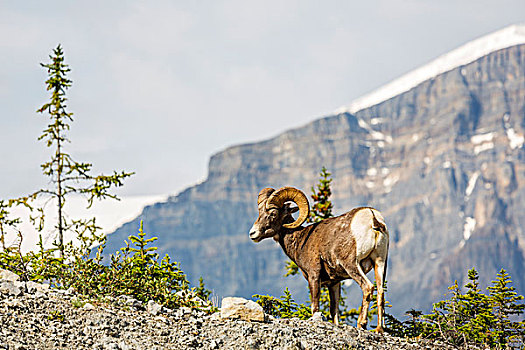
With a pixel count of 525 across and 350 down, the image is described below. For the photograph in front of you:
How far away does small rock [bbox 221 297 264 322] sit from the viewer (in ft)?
52.2

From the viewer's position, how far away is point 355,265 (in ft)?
58.5

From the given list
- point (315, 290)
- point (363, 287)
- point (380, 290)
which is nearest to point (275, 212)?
point (315, 290)

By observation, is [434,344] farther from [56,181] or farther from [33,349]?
[56,181]

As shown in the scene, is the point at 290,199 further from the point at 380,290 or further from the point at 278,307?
the point at 278,307

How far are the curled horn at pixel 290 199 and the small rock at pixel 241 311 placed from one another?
4.12 meters

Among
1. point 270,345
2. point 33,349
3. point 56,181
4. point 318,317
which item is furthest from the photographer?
point 56,181

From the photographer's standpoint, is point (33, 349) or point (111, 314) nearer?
point (33, 349)

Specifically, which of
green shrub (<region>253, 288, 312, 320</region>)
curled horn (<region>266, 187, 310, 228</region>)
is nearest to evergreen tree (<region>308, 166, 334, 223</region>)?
green shrub (<region>253, 288, 312, 320</region>)

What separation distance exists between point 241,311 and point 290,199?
15.9 feet

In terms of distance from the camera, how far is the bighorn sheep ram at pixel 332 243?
17.8 meters

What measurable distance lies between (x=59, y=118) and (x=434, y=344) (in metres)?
12.4

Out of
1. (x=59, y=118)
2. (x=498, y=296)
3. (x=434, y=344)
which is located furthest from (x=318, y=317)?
(x=59, y=118)

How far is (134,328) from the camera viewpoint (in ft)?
49.0

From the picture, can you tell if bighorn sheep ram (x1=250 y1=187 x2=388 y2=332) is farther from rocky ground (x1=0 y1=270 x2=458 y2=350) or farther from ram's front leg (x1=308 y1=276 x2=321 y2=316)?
rocky ground (x1=0 y1=270 x2=458 y2=350)
